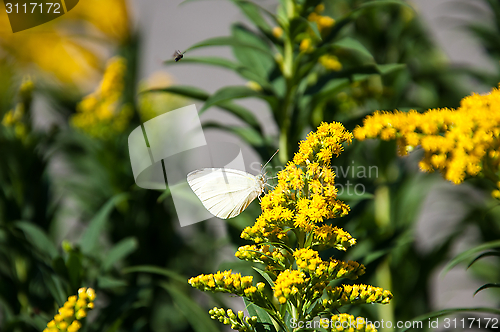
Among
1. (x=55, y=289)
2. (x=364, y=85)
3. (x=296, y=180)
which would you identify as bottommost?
(x=55, y=289)

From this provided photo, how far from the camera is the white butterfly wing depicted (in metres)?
0.52

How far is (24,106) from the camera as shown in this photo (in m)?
0.83

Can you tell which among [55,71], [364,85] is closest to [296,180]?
[364,85]

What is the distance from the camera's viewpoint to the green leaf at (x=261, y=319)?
429mm

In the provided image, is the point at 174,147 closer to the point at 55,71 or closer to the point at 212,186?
the point at 212,186

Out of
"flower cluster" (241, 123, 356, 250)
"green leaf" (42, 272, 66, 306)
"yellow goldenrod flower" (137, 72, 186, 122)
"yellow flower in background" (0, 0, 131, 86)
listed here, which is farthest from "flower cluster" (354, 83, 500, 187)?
"yellow flower in background" (0, 0, 131, 86)

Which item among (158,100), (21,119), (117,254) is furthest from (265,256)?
(158,100)

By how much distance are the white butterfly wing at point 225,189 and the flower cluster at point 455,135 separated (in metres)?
0.18

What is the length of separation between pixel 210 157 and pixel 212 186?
4.9 inches

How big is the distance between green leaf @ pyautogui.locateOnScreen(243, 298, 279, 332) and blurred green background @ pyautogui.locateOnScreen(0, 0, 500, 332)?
0.10m

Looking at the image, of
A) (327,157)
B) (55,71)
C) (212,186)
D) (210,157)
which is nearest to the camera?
(327,157)

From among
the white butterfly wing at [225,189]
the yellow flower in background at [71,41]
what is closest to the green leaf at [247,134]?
the white butterfly wing at [225,189]

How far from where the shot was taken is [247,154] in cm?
82

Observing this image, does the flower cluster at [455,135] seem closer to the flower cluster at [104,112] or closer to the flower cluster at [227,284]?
the flower cluster at [227,284]
